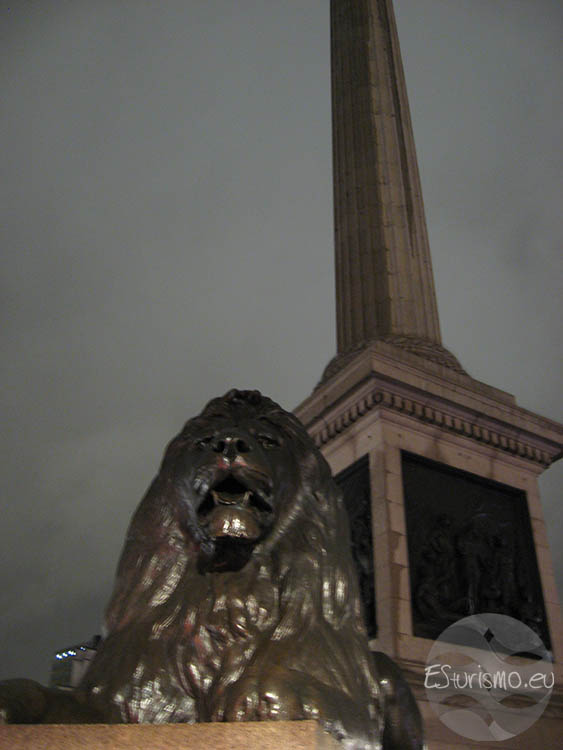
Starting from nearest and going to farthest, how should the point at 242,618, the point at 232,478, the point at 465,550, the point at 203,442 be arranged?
the point at 242,618
the point at 232,478
the point at 203,442
the point at 465,550

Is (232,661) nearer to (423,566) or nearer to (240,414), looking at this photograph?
(240,414)

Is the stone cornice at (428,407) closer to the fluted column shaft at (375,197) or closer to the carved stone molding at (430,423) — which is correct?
the carved stone molding at (430,423)

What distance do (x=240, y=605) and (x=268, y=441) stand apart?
55 centimetres

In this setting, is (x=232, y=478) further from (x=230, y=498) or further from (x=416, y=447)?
(x=416, y=447)

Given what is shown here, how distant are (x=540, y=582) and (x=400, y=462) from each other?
80.8 inches

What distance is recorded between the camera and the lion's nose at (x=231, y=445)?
Answer: 2238 mm

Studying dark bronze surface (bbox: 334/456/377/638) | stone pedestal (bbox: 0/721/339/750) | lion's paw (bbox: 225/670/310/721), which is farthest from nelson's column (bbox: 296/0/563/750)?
stone pedestal (bbox: 0/721/339/750)

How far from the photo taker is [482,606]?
Result: 22.0 feet

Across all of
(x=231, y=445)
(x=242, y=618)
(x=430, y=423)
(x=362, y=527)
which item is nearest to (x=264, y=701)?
(x=242, y=618)

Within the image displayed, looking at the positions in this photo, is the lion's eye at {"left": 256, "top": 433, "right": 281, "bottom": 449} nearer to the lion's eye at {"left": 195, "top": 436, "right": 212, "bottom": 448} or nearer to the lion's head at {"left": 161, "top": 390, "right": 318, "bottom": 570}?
the lion's head at {"left": 161, "top": 390, "right": 318, "bottom": 570}

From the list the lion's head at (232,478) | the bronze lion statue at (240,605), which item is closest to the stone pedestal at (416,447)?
the bronze lion statue at (240,605)

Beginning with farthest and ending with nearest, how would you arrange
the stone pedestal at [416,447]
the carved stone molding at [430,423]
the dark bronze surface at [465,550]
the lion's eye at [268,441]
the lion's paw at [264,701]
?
the carved stone molding at [430,423], the dark bronze surface at [465,550], the stone pedestal at [416,447], the lion's eye at [268,441], the lion's paw at [264,701]

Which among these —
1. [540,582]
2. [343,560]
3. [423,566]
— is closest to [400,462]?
[423,566]

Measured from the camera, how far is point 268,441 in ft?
7.88
